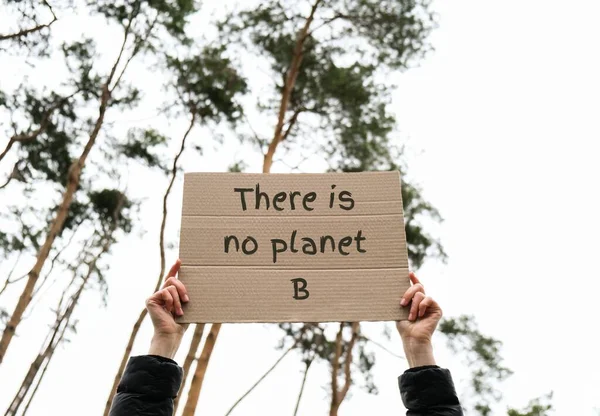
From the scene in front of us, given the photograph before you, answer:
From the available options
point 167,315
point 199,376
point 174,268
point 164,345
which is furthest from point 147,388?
point 199,376

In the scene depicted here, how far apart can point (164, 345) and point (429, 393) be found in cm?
82

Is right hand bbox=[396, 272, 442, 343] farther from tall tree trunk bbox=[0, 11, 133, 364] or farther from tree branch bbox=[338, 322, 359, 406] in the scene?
tree branch bbox=[338, 322, 359, 406]

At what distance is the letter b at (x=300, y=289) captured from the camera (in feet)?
5.16

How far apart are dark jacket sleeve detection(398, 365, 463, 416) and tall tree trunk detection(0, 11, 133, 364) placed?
737 cm

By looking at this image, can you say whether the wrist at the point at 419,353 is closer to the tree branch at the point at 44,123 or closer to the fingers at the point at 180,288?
the fingers at the point at 180,288

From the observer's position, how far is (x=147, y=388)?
1.25m

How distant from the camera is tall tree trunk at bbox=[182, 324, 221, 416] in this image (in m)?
5.77

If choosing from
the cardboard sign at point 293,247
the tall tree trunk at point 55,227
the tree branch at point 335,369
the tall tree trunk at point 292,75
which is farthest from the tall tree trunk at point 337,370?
the cardboard sign at point 293,247

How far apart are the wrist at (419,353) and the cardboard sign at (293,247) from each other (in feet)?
0.38

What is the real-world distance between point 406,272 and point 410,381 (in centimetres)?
41

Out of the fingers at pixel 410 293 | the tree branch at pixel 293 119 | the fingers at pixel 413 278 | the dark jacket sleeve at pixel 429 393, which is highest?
the tree branch at pixel 293 119

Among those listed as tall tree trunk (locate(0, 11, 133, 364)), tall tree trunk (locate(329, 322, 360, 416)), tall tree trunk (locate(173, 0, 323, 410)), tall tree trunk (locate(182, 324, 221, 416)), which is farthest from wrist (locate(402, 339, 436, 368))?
tall tree trunk (locate(329, 322, 360, 416))

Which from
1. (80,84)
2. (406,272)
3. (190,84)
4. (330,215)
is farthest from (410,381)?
(80,84)

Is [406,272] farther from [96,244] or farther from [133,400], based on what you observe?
[96,244]
